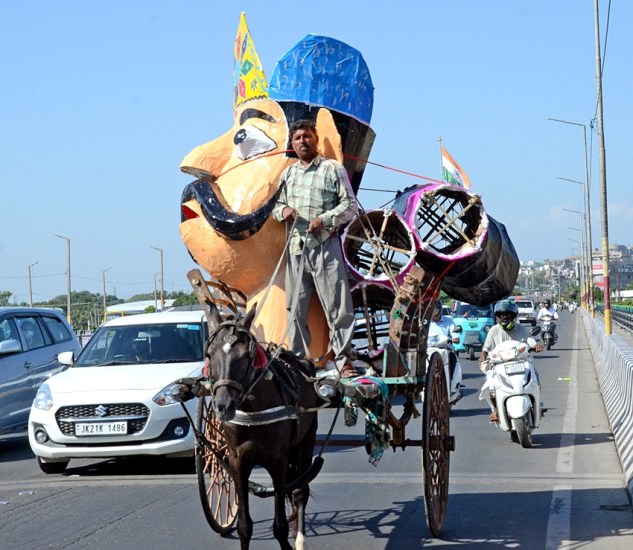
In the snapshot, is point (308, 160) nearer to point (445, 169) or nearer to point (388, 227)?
point (388, 227)

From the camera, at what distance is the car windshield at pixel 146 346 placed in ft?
38.1

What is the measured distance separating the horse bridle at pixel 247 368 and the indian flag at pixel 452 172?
3.39 m

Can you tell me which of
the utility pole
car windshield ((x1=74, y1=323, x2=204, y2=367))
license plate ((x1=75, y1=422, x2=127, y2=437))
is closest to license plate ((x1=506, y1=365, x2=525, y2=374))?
car windshield ((x1=74, y1=323, x2=204, y2=367))

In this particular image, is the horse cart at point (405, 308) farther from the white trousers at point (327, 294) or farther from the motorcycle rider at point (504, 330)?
the motorcycle rider at point (504, 330)

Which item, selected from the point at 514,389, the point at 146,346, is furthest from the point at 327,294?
the point at 514,389

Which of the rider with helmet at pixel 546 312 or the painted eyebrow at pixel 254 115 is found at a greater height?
the painted eyebrow at pixel 254 115

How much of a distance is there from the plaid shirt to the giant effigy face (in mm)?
261

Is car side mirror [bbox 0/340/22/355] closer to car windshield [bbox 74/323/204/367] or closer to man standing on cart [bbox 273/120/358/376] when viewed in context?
car windshield [bbox 74/323/204/367]

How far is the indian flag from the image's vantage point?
895 centimetres

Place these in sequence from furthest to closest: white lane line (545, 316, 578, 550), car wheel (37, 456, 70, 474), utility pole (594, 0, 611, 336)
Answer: utility pole (594, 0, 611, 336) → car wheel (37, 456, 70, 474) → white lane line (545, 316, 578, 550)

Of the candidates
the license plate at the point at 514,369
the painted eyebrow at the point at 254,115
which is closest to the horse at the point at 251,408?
the painted eyebrow at the point at 254,115

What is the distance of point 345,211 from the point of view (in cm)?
729

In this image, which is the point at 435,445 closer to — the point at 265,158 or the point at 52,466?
the point at 265,158

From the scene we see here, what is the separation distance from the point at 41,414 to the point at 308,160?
187 inches
